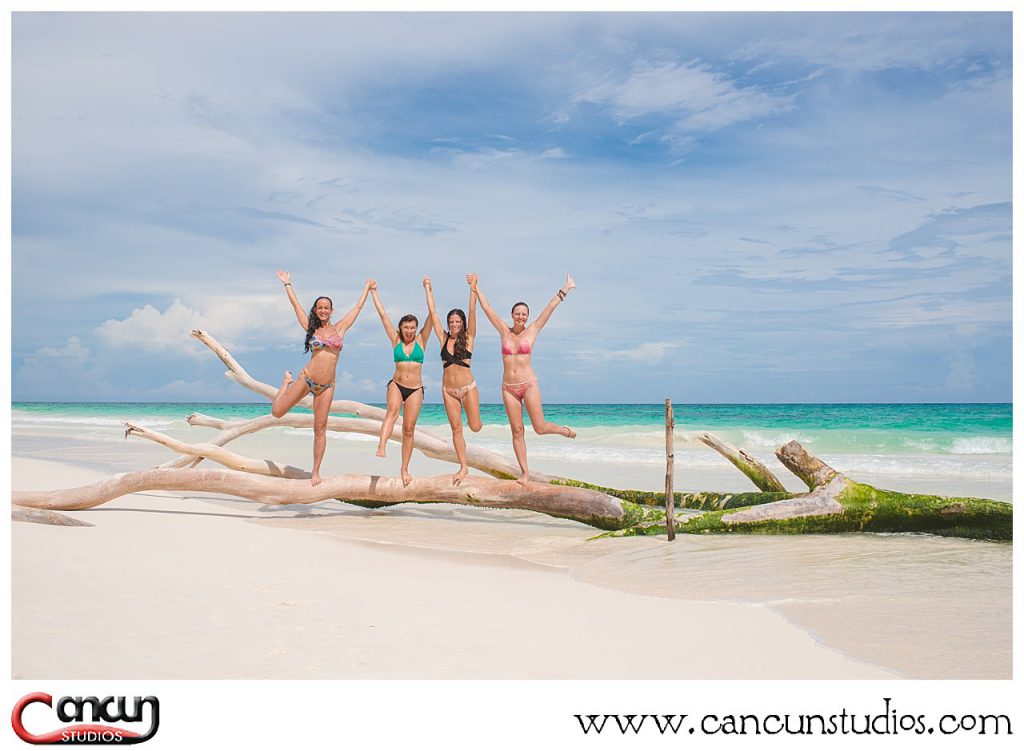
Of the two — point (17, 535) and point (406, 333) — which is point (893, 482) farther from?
point (17, 535)

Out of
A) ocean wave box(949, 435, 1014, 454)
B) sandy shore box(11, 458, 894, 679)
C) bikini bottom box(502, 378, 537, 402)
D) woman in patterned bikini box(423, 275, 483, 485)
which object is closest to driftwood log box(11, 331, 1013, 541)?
woman in patterned bikini box(423, 275, 483, 485)

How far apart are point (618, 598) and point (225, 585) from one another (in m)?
3.61

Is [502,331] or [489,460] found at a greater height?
[502,331]

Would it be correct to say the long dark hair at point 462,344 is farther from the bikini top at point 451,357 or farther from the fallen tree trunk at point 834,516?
the fallen tree trunk at point 834,516

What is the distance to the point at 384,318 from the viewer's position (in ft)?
34.9

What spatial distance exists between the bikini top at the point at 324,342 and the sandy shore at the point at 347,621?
2773mm

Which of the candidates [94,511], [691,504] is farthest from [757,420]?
[94,511]

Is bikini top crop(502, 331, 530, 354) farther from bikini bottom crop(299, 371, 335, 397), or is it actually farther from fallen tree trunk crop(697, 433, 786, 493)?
fallen tree trunk crop(697, 433, 786, 493)

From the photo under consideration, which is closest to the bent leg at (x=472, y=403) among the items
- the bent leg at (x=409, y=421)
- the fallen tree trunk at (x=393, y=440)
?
the bent leg at (x=409, y=421)

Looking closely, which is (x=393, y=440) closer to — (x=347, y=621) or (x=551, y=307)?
(x=551, y=307)

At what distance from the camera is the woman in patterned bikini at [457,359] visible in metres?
10.4

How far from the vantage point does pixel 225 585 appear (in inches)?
296

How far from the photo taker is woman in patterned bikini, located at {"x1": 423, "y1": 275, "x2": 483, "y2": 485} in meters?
10.4

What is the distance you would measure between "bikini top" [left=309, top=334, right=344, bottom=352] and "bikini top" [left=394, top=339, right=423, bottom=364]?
0.80 metres
